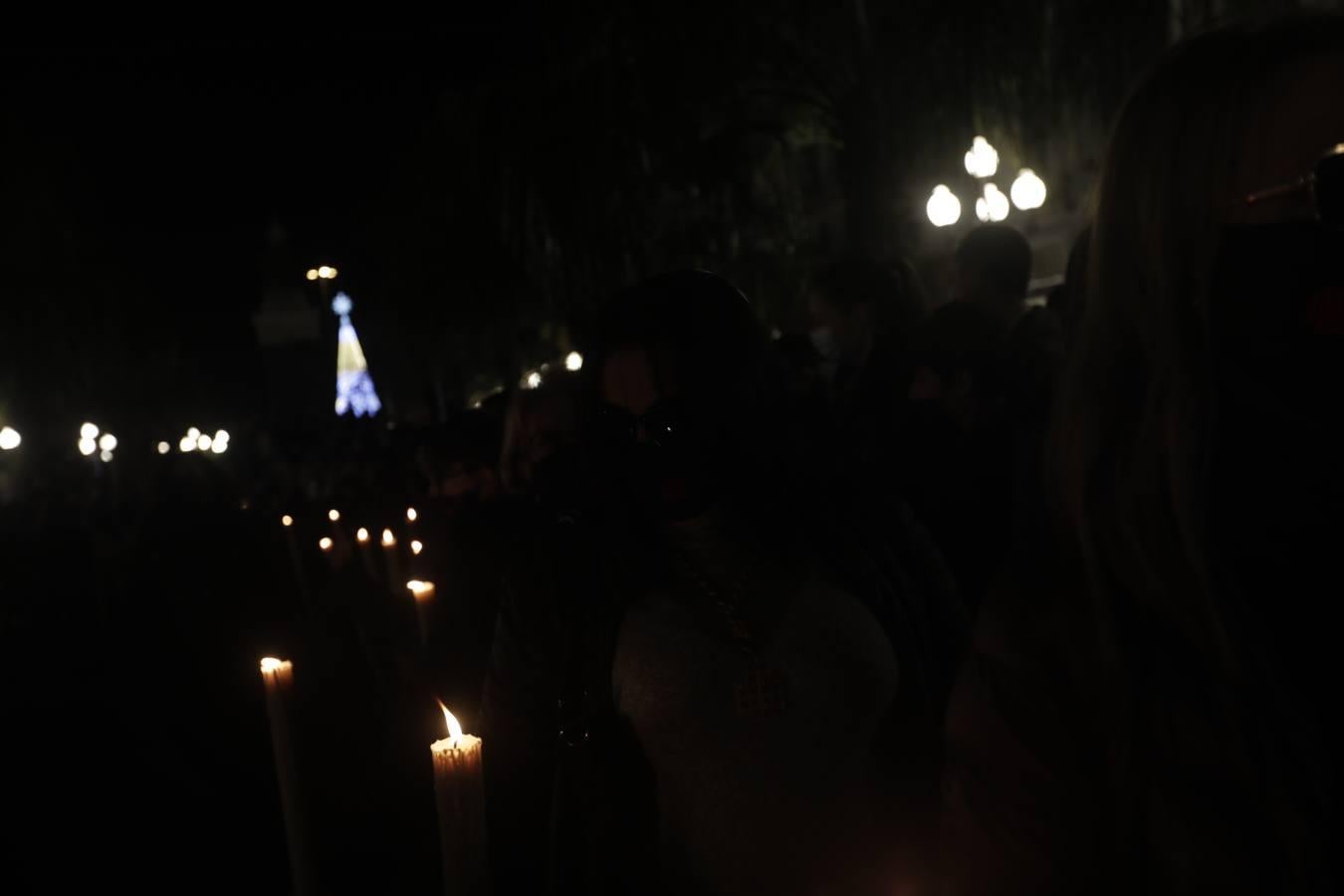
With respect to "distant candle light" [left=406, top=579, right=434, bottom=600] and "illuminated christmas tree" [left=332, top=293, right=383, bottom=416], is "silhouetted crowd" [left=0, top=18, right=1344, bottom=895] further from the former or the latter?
"illuminated christmas tree" [left=332, top=293, right=383, bottom=416]

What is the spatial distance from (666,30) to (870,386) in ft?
34.5

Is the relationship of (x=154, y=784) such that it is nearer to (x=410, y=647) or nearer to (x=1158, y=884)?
(x=410, y=647)

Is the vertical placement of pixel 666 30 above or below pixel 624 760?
above

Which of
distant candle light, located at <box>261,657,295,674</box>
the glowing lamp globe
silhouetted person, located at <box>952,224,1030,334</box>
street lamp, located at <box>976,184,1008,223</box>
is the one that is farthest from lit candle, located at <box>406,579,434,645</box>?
street lamp, located at <box>976,184,1008,223</box>

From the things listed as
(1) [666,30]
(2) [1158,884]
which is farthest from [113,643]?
(2) [1158,884]

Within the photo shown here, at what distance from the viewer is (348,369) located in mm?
49156

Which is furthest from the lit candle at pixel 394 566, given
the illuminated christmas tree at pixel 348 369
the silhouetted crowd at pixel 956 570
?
the illuminated christmas tree at pixel 348 369

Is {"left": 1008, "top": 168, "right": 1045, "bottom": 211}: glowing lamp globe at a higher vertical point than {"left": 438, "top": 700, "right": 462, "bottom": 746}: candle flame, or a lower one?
higher

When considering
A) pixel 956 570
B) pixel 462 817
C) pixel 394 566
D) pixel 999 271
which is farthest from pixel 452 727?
pixel 394 566

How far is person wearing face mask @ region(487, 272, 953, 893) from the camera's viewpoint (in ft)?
7.77

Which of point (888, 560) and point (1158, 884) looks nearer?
point (1158, 884)

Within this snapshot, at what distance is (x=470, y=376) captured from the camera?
134ft

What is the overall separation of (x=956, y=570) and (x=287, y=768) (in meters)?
1.93

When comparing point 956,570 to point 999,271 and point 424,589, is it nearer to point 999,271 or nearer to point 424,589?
point 999,271
